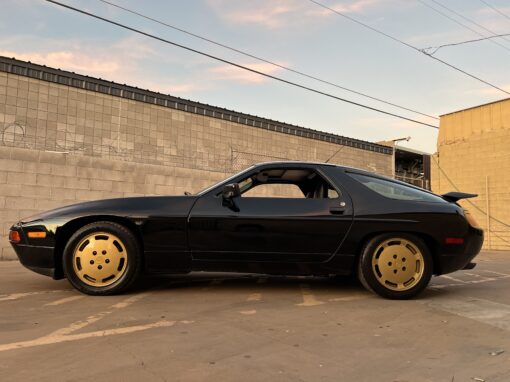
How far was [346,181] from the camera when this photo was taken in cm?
455

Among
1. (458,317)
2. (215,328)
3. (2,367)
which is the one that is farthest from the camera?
(458,317)

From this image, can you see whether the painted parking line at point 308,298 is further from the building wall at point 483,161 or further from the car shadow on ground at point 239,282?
the building wall at point 483,161

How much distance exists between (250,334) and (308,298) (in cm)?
138

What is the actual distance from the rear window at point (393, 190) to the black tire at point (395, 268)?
0.44 metres

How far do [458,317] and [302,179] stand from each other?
2.24 m

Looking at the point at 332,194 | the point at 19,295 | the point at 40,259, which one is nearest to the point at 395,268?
the point at 332,194

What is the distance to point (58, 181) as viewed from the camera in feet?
29.1

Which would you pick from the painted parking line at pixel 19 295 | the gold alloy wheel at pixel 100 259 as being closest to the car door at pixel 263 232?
the gold alloy wheel at pixel 100 259

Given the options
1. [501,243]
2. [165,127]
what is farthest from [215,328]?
[501,243]

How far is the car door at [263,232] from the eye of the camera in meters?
4.23

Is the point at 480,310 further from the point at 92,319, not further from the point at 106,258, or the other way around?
the point at 106,258

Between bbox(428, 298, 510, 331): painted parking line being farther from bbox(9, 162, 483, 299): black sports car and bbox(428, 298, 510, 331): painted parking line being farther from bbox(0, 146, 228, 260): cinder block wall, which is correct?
bbox(0, 146, 228, 260): cinder block wall

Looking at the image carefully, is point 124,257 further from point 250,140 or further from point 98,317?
point 250,140

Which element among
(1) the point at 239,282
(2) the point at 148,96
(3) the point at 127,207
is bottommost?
(1) the point at 239,282
